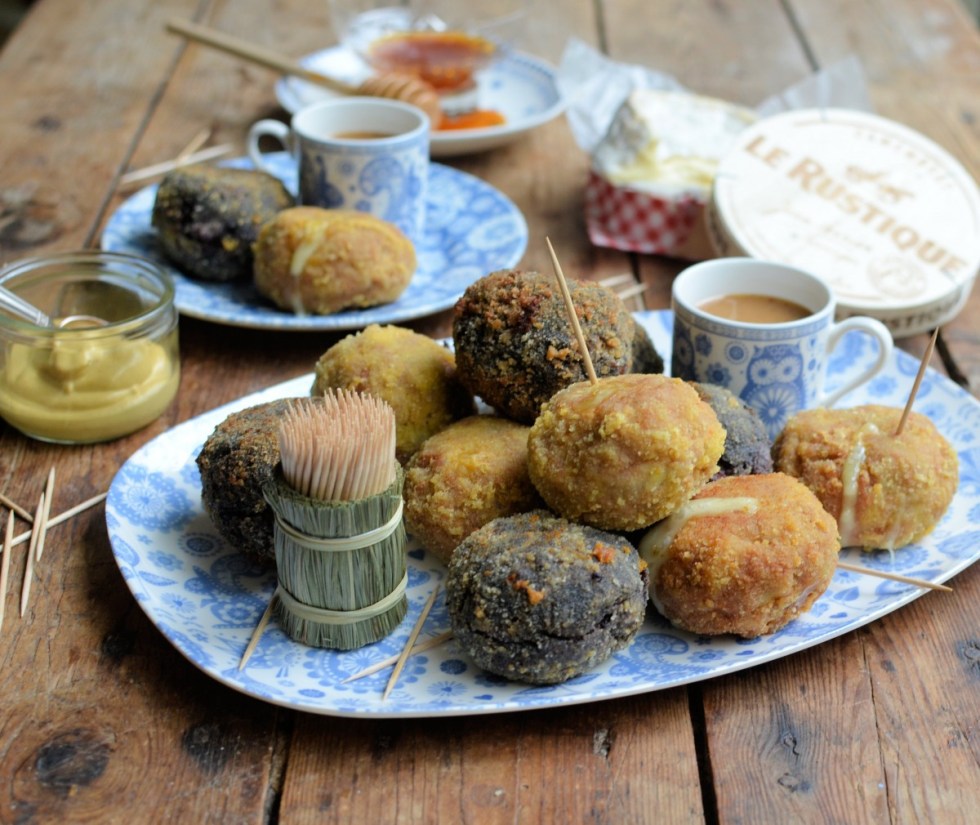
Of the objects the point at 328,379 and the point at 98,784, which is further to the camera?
the point at 328,379

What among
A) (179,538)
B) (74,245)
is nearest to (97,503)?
(179,538)

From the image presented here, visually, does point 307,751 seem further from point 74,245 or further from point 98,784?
point 74,245

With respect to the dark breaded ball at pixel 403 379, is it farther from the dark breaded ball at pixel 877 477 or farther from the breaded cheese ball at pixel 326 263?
the dark breaded ball at pixel 877 477

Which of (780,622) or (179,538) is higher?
(780,622)

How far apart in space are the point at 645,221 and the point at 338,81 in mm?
958

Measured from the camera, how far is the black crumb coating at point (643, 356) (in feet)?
5.82

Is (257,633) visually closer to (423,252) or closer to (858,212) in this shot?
(423,252)

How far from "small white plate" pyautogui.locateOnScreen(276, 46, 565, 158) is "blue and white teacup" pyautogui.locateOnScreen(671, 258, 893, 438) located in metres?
1.10

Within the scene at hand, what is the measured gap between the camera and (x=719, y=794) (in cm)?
126

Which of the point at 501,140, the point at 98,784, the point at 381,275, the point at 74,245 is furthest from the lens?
the point at 501,140

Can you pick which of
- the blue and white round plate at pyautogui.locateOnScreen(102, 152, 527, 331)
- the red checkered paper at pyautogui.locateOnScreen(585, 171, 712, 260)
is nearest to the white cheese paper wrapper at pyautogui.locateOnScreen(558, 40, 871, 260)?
the red checkered paper at pyautogui.locateOnScreen(585, 171, 712, 260)

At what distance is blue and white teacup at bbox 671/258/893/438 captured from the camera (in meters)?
1.78

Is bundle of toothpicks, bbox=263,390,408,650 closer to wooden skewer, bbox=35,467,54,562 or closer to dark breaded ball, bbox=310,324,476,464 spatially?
dark breaded ball, bbox=310,324,476,464

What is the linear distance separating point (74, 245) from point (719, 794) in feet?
6.23
